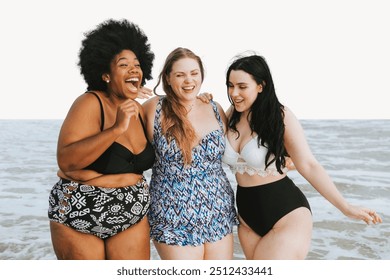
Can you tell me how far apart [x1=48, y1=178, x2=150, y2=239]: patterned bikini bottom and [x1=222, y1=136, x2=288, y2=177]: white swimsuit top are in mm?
836

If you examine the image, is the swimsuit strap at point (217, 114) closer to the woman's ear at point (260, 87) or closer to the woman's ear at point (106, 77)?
the woman's ear at point (260, 87)

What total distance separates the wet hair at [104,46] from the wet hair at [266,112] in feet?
2.36

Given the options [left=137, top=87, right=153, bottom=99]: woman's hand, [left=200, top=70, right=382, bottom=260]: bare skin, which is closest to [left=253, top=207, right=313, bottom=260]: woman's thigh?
[left=200, top=70, right=382, bottom=260]: bare skin

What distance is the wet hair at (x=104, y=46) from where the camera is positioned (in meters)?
3.36

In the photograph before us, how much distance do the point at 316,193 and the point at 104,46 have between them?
676cm

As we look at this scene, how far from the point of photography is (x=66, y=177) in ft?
10.7

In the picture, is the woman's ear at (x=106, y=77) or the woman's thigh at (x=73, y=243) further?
the woman's ear at (x=106, y=77)

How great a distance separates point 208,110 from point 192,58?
16.2 inches

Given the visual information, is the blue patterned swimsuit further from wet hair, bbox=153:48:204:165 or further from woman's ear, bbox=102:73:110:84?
woman's ear, bbox=102:73:110:84

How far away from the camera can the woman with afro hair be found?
3.14 meters

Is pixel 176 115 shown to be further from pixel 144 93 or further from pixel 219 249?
pixel 219 249

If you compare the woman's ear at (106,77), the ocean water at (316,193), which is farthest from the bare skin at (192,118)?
the ocean water at (316,193)

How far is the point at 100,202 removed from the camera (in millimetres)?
3236

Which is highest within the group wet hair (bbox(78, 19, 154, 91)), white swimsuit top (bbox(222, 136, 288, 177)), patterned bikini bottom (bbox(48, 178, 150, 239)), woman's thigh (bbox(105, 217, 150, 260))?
wet hair (bbox(78, 19, 154, 91))
